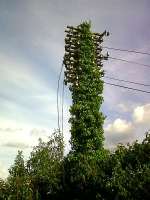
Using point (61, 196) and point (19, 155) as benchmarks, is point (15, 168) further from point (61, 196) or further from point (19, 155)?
point (61, 196)

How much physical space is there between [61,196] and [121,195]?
9785mm

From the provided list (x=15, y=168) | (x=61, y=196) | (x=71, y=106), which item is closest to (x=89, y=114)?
(x=71, y=106)

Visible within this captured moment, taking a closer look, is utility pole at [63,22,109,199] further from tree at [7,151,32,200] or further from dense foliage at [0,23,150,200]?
tree at [7,151,32,200]

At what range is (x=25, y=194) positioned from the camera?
48812mm

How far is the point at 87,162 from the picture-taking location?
139 ft

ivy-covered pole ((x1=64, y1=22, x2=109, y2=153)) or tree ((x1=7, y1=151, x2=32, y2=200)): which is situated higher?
ivy-covered pole ((x1=64, y1=22, x2=109, y2=153))

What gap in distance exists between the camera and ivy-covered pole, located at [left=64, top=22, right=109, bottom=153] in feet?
144

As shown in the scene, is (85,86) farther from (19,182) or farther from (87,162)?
(19,182)

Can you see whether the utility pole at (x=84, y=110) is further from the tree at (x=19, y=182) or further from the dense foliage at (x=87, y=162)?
the tree at (x=19, y=182)

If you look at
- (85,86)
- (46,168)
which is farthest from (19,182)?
(85,86)

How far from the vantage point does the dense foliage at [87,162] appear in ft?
130

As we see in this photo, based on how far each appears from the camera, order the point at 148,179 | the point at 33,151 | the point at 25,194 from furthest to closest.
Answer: the point at 33,151, the point at 25,194, the point at 148,179

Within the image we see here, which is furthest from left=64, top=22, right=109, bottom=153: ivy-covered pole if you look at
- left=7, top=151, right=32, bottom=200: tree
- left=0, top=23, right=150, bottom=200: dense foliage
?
left=7, top=151, right=32, bottom=200: tree

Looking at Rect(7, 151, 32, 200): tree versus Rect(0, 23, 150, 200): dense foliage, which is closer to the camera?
Rect(0, 23, 150, 200): dense foliage
